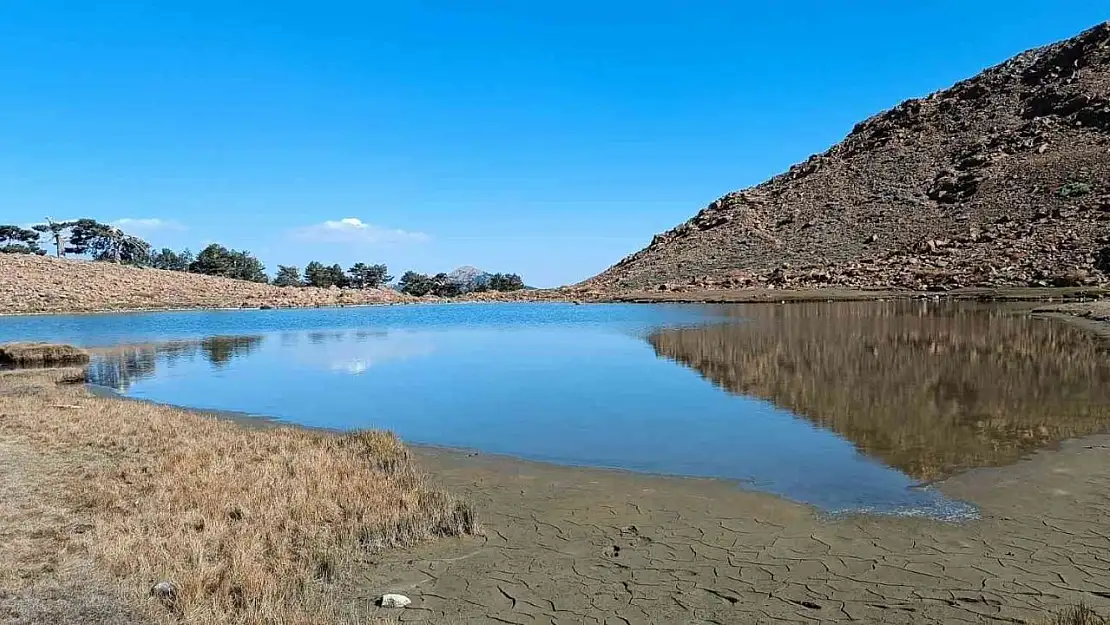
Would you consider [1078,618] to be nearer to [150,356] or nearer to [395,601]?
[395,601]

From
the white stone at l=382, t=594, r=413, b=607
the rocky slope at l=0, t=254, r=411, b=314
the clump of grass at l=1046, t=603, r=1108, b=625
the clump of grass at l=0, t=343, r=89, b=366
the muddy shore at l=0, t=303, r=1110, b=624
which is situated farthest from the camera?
the rocky slope at l=0, t=254, r=411, b=314

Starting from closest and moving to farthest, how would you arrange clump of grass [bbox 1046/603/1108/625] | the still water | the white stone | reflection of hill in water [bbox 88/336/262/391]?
clump of grass [bbox 1046/603/1108/625], the white stone, the still water, reflection of hill in water [bbox 88/336/262/391]

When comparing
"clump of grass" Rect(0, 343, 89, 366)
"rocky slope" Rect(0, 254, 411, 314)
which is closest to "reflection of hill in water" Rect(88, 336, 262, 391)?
"clump of grass" Rect(0, 343, 89, 366)

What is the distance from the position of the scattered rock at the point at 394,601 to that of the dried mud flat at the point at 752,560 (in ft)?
0.24

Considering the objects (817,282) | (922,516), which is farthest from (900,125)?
(922,516)

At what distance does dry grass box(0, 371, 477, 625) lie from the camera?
516cm

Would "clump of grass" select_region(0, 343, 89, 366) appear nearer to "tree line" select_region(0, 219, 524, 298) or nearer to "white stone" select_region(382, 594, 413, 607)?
"white stone" select_region(382, 594, 413, 607)

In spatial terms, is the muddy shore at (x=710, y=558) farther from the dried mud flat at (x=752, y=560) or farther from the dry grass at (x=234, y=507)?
the dry grass at (x=234, y=507)

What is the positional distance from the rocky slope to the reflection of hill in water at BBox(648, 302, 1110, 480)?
56301 millimetres

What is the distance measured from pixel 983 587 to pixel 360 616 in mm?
4366

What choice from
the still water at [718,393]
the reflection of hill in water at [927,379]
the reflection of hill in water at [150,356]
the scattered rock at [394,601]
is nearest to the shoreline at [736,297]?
the reflection of hill in water at [927,379]

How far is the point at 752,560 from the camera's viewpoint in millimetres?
6074

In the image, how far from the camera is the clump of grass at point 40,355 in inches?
900

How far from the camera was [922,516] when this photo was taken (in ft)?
23.2
